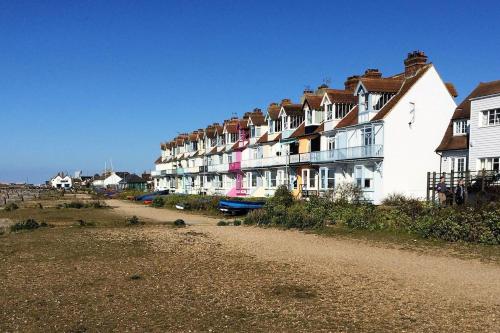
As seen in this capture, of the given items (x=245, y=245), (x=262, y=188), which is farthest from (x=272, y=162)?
(x=245, y=245)

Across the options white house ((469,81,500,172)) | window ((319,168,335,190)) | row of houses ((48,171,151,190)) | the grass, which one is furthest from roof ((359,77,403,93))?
row of houses ((48,171,151,190))

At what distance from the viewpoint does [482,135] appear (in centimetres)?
2872

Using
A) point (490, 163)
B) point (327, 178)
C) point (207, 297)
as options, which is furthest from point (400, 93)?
point (207, 297)

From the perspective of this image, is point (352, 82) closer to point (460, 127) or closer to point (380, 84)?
point (380, 84)

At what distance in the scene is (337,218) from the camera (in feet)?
82.7

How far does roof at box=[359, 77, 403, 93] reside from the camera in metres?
35.7

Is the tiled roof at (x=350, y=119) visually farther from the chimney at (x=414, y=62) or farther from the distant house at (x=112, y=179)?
the distant house at (x=112, y=179)

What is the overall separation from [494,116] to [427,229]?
13.1 metres

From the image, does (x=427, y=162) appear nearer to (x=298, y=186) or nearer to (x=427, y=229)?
(x=298, y=186)

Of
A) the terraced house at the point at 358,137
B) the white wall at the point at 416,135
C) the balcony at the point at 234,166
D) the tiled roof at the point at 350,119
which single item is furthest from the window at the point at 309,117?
the balcony at the point at 234,166

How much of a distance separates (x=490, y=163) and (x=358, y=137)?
33.6 feet

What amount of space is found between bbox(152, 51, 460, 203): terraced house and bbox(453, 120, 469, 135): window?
4.22ft

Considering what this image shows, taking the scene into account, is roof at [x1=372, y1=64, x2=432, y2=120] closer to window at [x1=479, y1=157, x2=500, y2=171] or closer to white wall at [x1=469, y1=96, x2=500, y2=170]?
white wall at [x1=469, y1=96, x2=500, y2=170]

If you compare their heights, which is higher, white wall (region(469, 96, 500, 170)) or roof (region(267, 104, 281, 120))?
roof (region(267, 104, 281, 120))
